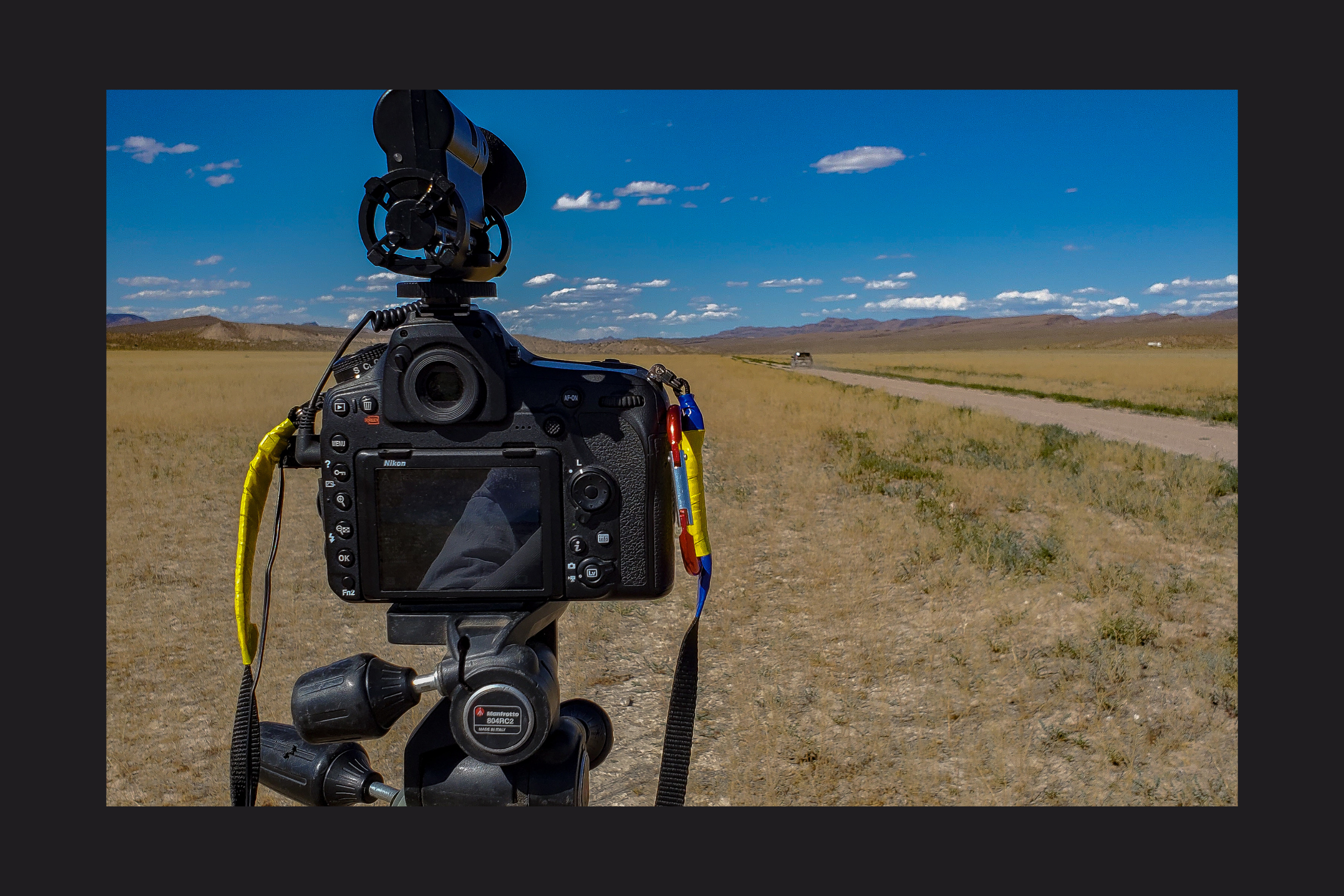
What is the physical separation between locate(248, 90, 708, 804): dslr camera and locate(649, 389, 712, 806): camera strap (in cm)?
2

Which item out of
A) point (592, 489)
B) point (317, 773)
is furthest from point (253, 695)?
point (592, 489)

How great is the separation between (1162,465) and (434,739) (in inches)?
418

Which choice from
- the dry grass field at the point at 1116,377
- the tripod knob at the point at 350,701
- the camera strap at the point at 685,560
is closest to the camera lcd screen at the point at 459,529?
the tripod knob at the point at 350,701

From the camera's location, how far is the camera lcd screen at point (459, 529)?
1.66 meters

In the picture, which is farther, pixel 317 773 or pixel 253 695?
pixel 317 773

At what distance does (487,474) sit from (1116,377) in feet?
127

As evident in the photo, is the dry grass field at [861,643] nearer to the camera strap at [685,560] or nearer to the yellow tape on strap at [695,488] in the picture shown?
the camera strap at [685,560]

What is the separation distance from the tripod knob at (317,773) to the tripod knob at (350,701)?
35 centimetres

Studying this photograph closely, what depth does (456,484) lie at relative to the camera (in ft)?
5.45

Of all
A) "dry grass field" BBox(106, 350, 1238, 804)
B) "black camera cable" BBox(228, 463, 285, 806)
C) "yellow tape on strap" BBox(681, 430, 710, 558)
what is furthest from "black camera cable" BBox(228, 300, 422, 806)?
"dry grass field" BBox(106, 350, 1238, 804)

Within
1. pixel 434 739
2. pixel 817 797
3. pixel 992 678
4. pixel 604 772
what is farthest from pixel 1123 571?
pixel 434 739

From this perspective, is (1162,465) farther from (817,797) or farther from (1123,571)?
(817,797)

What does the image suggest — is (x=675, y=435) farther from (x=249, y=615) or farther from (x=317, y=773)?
(x=317, y=773)

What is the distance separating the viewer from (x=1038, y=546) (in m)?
6.23
